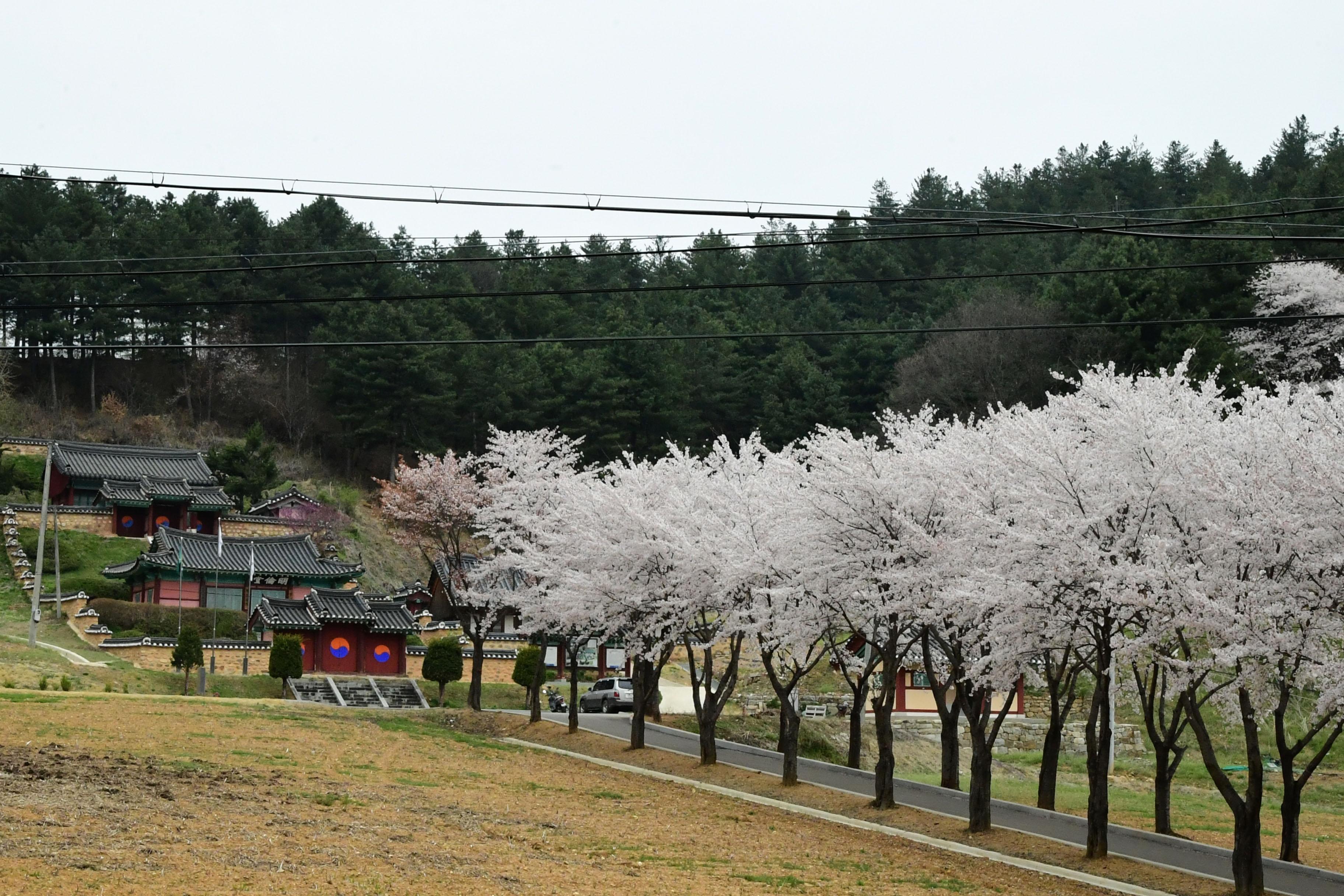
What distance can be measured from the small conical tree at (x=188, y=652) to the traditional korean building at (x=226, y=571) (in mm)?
13115

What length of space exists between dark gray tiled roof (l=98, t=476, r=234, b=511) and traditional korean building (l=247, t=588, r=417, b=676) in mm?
17268

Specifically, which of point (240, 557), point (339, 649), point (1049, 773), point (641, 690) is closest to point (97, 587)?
point (240, 557)

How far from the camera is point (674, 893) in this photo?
13.5 m

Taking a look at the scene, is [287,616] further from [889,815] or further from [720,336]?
[720,336]

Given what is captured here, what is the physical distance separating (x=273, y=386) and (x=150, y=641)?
37.9m

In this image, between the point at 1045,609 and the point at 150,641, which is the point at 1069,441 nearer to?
the point at 1045,609

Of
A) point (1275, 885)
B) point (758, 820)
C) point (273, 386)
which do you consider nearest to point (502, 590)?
point (758, 820)

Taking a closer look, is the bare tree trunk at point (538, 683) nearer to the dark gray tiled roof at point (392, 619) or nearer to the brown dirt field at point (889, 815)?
the brown dirt field at point (889, 815)

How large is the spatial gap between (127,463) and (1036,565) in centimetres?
5885

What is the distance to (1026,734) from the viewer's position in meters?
42.5

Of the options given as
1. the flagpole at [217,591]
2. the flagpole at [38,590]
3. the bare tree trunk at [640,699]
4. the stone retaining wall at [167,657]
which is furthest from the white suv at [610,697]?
the flagpole at [38,590]

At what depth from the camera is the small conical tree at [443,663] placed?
41.9 m

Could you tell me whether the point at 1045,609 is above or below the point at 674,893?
above

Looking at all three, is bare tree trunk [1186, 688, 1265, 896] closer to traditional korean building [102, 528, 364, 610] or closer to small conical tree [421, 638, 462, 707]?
small conical tree [421, 638, 462, 707]
